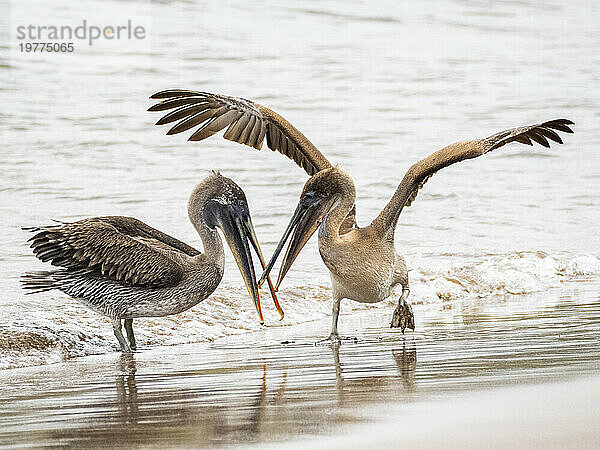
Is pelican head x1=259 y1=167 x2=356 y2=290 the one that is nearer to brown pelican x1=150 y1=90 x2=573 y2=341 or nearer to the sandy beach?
brown pelican x1=150 y1=90 x2=573 y2=341

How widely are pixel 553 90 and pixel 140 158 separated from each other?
9.07 meters

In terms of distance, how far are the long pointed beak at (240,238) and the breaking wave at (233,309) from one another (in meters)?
0.70

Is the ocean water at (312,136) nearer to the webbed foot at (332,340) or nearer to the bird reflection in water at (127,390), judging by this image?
the bird reflection in water at (127,390)

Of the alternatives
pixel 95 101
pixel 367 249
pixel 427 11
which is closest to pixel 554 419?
pixel 367 249

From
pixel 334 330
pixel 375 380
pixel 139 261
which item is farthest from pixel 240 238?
pixel 375 380

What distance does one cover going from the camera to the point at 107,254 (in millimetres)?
6953

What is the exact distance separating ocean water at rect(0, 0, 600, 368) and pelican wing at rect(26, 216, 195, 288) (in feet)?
1.96

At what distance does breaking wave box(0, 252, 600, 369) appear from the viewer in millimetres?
7219

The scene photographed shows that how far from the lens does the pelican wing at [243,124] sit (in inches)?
309

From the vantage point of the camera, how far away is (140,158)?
48.5 feet

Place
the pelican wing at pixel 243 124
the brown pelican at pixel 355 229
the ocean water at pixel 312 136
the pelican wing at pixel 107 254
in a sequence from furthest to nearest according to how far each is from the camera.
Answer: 1. the ocean water at pixel 312 136
2. the pelican wing at pixel 243 124
3. the brown pelican at pixel 355 229
4. the pelican wing at pixel 107 254

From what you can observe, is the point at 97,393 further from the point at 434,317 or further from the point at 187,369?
the point at 434,317

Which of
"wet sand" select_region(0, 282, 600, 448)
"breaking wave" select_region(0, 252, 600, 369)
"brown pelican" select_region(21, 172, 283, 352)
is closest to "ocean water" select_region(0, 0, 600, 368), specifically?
"breaking wave" select_region(0, 252, 600, 369)

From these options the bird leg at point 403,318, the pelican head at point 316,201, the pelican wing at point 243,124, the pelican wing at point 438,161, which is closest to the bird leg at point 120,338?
the pelican head at point 316,201
